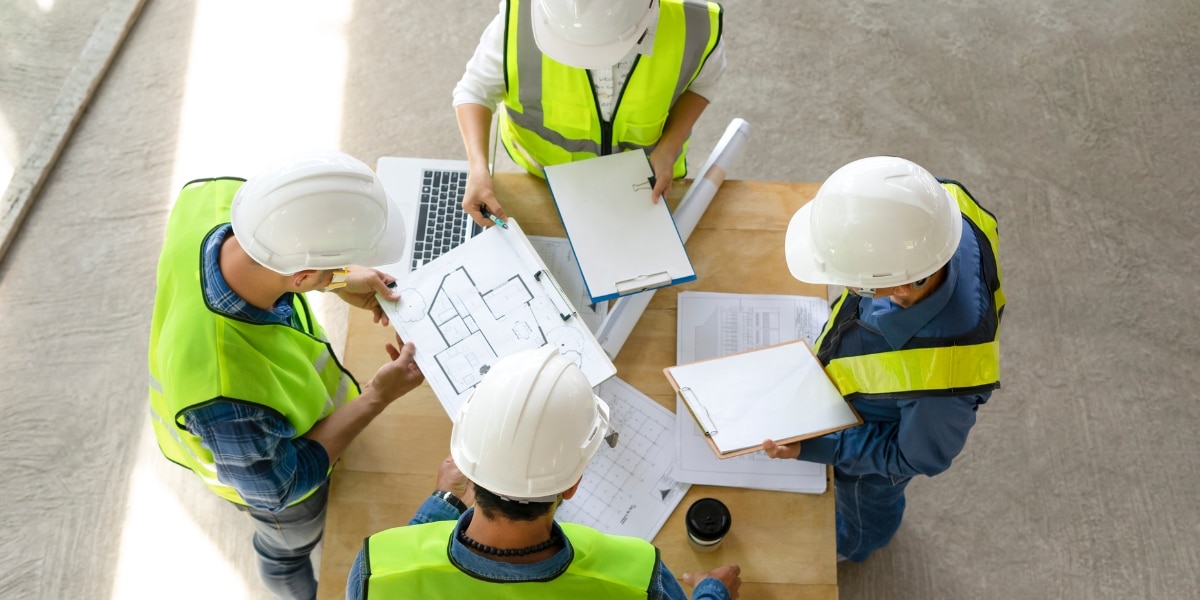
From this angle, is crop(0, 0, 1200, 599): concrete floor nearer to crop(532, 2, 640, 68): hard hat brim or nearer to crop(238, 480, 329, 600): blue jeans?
crop(238, 480, 329, 600): blue jeans

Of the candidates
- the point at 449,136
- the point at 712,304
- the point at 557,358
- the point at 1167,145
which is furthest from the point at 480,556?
the point at 1167,145

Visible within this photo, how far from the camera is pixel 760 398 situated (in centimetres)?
188

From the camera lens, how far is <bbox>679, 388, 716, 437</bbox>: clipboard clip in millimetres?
1852

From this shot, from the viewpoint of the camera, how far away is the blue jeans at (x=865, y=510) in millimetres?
2221

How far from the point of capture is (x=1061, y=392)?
3.09 m

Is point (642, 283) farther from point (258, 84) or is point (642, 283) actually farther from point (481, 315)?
point (258, 84)

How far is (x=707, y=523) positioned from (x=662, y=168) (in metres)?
0.89

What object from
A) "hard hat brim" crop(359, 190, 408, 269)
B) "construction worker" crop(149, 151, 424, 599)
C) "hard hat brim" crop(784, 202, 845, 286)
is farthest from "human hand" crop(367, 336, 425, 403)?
"hard hat brim" crop(784, 202, 845, 286)

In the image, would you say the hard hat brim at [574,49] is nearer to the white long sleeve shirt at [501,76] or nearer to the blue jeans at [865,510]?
the white long sleeve shirt at [501,76]

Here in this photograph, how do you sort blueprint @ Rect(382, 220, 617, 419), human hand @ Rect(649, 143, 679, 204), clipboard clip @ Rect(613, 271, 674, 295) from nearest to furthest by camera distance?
1. blueprint @ Rect(382, 220, 617, 419)
2. clipboard clip @ Rect(613, 271, 674, 295)
3. human hand @ Rect(649, 143, 679, 204)

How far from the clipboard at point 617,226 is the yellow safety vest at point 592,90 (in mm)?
110

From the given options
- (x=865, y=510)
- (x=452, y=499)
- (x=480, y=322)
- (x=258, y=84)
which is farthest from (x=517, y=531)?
(x=258, y=84)

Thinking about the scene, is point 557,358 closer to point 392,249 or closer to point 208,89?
point 392,249

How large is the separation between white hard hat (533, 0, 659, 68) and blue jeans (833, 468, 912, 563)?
1.15m
